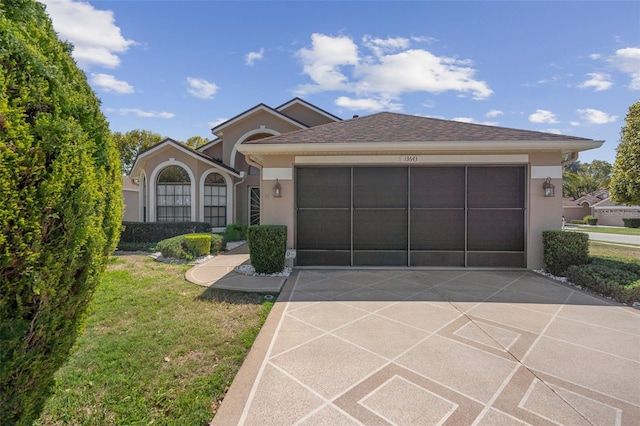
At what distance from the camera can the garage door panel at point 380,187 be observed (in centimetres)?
825

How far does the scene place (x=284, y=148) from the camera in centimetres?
778

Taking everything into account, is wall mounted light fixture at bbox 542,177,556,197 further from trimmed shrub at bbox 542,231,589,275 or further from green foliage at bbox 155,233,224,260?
green foliage at bbox 155,233,224,260

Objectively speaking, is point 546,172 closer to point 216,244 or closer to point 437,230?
point 437,230

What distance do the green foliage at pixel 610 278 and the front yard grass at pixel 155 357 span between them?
7026mm

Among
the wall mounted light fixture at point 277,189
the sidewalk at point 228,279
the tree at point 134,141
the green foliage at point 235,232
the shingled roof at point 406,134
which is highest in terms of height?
the tree at point 134,141

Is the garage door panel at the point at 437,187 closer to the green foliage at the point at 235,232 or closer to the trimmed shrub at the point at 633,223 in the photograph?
the green foliage at the point at 235,232

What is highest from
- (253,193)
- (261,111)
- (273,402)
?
(261,111)

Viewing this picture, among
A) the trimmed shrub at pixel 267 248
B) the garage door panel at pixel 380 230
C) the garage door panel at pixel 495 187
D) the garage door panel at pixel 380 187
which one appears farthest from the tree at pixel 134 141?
the garage door panel at pixel 495 187

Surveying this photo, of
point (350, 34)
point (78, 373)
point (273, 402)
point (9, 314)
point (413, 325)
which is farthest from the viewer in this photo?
point (350, 34)

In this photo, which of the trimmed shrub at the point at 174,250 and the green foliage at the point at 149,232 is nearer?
the trimmed shrub at the point at 174,250

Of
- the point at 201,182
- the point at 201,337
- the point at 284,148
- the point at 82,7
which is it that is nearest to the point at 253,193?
the point at 201,182

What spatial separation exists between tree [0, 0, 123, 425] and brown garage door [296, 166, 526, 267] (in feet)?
20.5

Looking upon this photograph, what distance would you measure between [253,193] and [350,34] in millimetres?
9511

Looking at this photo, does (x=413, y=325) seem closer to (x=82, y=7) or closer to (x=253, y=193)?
(x=82, y=7)
